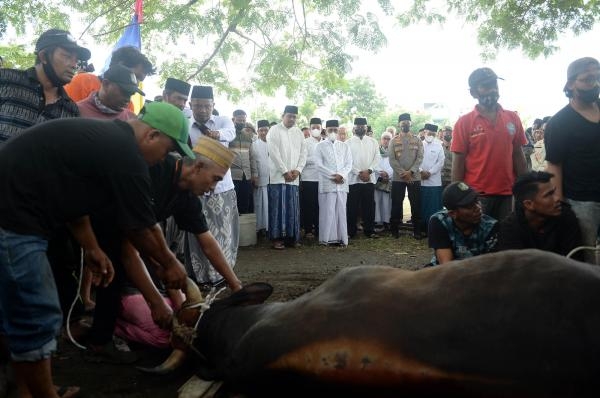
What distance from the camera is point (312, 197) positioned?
948 centimetres

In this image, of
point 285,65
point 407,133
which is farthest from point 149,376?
point 285,65

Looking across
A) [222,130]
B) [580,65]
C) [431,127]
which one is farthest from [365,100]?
[580,65]

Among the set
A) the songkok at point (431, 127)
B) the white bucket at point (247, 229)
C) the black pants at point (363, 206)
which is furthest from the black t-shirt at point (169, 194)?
the songkok at point (431, 127)

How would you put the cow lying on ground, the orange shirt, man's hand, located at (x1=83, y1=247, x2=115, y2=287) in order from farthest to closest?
the orange shirt, man's hand, located at (x1=83, y1=247, x2=115, y2=287), the cow lying on ground

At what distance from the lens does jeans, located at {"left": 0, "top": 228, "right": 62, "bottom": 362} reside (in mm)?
2375

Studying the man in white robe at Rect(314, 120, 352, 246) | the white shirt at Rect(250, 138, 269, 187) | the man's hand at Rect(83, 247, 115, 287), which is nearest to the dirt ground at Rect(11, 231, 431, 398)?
the man in white robe at Rect(314, 120, 352, 246)

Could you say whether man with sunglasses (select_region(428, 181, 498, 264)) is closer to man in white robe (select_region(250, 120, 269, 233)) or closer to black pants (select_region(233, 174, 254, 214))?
man in white robe (select_region(250, 120, 269, 233))

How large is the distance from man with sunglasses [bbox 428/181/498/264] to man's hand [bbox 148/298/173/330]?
1.86 metres

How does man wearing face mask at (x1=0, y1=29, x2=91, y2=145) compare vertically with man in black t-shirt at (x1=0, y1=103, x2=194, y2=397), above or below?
above

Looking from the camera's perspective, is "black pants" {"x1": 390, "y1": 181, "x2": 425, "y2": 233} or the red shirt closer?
the red shirt

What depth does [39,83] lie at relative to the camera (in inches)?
142

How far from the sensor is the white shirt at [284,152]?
863 cm

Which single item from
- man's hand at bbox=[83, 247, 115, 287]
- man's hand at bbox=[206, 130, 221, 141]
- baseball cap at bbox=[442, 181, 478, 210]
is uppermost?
man's hand at bbox=[206, 130, 221, 141]

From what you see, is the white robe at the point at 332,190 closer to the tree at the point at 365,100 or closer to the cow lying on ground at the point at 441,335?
the cow lying on ground at the point at 441,335
